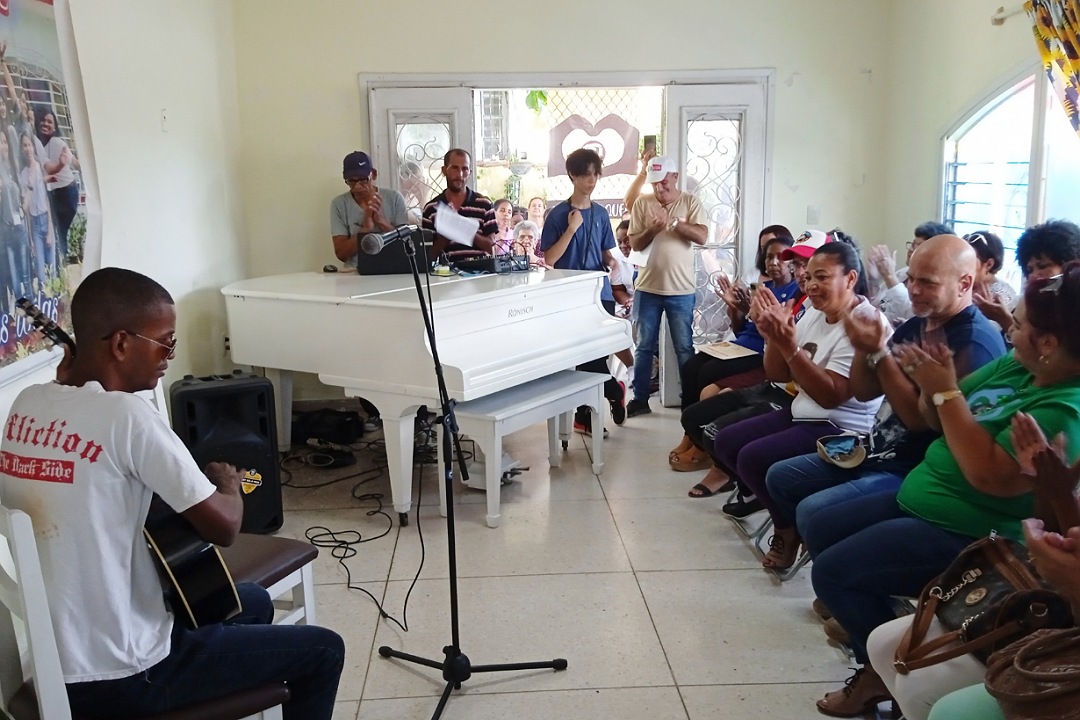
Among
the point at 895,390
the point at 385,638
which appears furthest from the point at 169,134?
the point at 895,390

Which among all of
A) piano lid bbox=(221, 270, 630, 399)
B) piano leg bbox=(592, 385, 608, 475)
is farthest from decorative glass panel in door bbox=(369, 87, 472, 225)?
piano leg bbox=(592, 385, 608, 475)

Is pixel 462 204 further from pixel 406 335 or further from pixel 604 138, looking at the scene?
pixel 604 138

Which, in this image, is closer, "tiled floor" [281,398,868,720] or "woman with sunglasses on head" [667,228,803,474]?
"tiled floor" [281,398,868,720]

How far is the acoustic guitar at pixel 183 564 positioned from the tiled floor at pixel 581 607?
2.49 feet

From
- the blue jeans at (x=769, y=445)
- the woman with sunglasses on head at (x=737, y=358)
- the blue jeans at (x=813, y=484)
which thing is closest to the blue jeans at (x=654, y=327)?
the woman with sunglasses on head at (x=737, y=358)

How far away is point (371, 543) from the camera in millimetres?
3342

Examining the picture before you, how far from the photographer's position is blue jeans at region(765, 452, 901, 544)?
240 cm

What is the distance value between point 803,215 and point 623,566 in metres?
3.11

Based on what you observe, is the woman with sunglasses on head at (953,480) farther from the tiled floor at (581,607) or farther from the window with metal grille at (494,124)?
the window with metal grille at (494,124)

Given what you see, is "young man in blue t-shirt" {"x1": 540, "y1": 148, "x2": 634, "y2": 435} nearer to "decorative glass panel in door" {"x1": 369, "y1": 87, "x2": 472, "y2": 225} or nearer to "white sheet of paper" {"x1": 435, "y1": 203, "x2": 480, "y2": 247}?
"decorative glass panel in door" {"x1": 369, "y1": 87, "x2": 472, "y2": 225}

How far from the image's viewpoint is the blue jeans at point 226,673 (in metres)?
1.51

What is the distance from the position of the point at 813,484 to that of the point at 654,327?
8.21 ft

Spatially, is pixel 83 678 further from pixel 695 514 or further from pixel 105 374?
pixel 695 514

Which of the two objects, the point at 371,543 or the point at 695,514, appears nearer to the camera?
the point at 371,543
